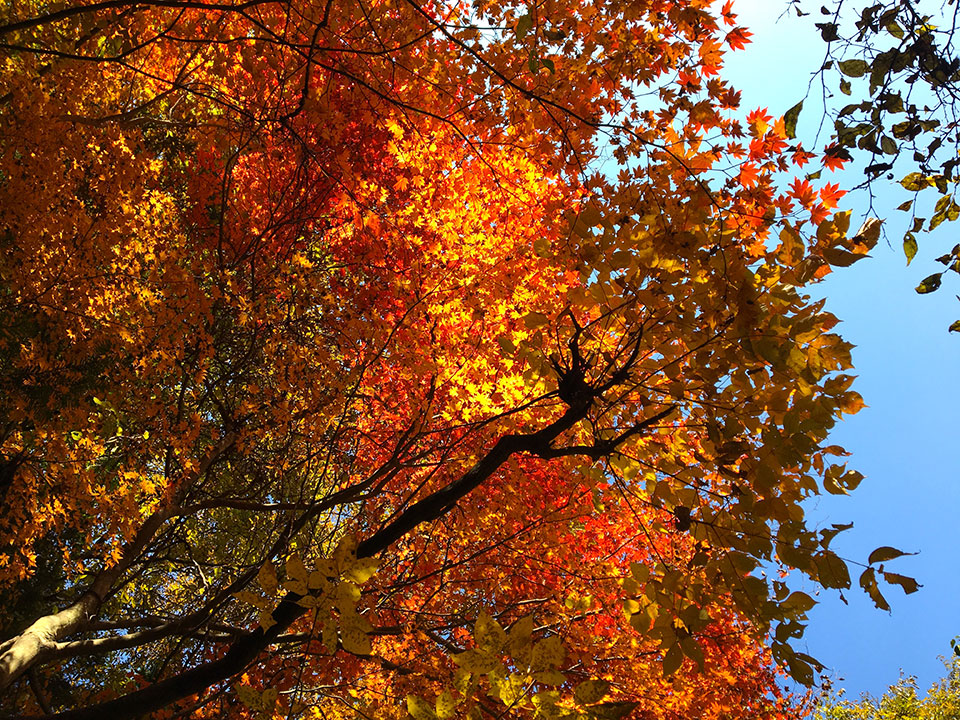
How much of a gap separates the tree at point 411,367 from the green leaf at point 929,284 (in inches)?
17.0

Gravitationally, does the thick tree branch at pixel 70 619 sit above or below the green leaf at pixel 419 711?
above

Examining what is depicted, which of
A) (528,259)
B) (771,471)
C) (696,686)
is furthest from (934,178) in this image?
(696,686)

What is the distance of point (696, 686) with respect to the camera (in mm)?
7449

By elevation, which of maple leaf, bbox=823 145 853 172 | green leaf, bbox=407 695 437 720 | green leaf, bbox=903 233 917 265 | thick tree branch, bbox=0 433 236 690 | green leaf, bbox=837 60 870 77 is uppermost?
green leaf, bbox=837 60 870 77

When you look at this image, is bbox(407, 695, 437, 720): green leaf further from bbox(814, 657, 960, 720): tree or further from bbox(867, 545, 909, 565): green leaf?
bbox(814, 657, 960, 720): tree

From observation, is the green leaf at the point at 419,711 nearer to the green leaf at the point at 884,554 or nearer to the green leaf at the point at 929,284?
the green leaf at the point at 884,554

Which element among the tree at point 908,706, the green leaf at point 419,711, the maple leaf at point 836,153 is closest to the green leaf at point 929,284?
the maple leaf at point 836,153

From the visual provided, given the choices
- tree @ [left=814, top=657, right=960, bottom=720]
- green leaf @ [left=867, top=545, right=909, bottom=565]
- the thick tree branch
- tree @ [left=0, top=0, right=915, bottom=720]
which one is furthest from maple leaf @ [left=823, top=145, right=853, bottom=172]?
tree @ [left=814, top=657, right=960, bottom=720]

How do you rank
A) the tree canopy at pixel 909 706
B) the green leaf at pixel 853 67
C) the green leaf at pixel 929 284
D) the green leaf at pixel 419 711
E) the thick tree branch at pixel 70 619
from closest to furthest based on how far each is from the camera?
1. the green leaf at pixel 419 711
2. the green leaf at pixel 853 67
3. the green leaf at pixel 929 284
4. the thick tree branch at pixel 70 619
5. the tree canopy at pixel 909 706

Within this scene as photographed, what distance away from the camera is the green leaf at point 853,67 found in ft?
8.31

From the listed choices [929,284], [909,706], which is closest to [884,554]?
[929,284]

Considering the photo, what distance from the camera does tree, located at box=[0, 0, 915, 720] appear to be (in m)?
2.84

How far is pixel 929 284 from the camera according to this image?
279 cm

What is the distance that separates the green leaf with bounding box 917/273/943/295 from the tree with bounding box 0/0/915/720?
433mm
